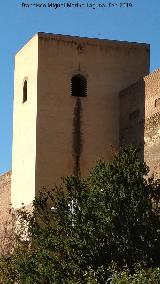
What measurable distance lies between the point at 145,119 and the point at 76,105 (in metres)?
2.59

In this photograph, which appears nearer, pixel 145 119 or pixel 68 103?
pixel 145 119

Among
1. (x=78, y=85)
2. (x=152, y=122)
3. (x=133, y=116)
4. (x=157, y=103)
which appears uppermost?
(x=78, y=85)

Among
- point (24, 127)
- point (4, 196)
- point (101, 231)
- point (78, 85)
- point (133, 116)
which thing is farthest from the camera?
point (4, 196)

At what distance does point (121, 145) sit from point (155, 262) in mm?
6754

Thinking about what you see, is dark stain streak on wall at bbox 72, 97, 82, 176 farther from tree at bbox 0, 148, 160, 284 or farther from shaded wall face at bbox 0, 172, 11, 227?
tree at bbox 0, 148, 160, 284

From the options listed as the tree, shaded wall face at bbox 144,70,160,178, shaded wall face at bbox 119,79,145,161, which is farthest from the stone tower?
the tree

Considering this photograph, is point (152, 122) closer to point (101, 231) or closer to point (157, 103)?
point (157, 103)

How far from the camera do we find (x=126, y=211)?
14.7 m

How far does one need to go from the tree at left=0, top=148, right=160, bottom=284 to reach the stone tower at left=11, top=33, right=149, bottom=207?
530 cm

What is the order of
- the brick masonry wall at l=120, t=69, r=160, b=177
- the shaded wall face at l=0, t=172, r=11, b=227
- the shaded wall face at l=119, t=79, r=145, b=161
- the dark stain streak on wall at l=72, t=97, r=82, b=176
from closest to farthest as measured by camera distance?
the brick masonry wall at l=120, t=69, r=160, b=177, the shaded wall face at l=119, t=79, r=145, b=161, the dark stain streak on wall at l=72, t=97, r=82, b=176, the shaded wall face at l=0, t=172, r=11, b=227

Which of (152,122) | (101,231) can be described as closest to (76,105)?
(152,122)

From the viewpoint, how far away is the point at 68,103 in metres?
21.1

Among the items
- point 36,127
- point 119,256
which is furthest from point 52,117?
point 119,256

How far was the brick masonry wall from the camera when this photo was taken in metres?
18.6
